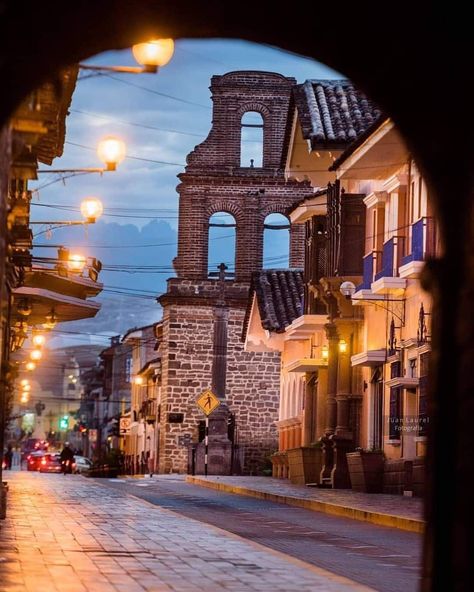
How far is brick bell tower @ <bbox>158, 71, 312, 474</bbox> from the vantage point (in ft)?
191

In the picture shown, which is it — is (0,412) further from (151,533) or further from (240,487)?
(240,487)

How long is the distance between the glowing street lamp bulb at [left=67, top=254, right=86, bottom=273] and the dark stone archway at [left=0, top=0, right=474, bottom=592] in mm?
16049

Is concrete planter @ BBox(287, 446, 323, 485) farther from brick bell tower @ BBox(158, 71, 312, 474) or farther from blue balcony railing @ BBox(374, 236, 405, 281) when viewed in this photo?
brick bell tower @ BBox(158, 71, 312, 474)

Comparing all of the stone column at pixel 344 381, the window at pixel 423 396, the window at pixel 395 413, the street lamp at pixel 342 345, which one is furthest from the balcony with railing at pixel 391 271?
the street lamp at pixel 342 345

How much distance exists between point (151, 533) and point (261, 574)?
5181 millimetres

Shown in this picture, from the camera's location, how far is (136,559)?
45.3 feet

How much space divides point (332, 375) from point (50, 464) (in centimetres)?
3049

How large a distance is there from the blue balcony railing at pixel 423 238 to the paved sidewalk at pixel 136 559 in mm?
10748

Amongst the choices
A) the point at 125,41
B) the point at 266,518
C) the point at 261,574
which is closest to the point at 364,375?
the point at 266,518

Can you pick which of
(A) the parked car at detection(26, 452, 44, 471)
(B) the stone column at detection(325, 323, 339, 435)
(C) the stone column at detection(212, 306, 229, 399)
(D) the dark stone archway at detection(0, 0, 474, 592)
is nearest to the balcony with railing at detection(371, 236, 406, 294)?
(B) the stone column at detection(325, 323, 339, 435)

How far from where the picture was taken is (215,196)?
5891 centimetres

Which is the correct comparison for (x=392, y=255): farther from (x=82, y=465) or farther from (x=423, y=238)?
(x=82, y=465)

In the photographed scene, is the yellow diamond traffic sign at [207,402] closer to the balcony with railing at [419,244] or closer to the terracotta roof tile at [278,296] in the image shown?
the terracotta roof tile at [278,296]

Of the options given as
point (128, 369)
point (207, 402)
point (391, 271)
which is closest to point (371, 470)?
point (391, 271)
